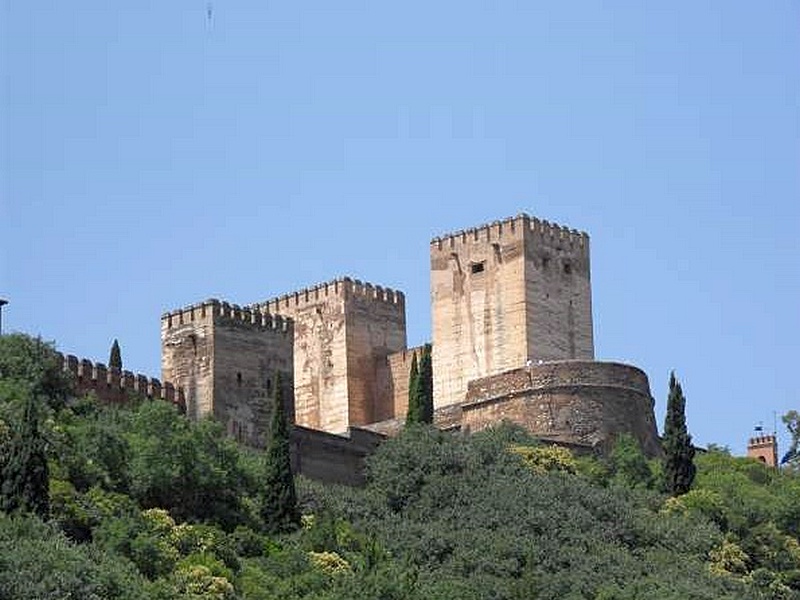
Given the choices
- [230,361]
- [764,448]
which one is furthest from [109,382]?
[764,448]

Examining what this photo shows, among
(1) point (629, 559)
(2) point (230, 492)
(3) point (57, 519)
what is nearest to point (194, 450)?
(2) point (230, 492)

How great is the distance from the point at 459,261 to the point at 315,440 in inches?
536

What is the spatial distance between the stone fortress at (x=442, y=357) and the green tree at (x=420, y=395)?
1236 millimetres

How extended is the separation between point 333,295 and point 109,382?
15.4 meters

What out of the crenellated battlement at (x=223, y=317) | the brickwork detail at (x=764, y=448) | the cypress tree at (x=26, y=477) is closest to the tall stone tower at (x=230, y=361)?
the crenellated battlement at (x=223, y=317)

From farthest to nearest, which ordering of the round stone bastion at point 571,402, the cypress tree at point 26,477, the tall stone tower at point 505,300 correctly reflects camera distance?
the tall stone tower at point 505,300
the round stone bastion at point 571,402
the cypress tree at point 26,477

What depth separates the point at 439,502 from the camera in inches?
2157

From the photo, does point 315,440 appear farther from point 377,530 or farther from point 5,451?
point 5,451

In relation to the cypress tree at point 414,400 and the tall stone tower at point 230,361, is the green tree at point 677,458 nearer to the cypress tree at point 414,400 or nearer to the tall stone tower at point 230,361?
the cypress tree at point 414,400

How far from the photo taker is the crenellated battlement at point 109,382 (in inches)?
2235

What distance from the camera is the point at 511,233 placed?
70062 millimetres

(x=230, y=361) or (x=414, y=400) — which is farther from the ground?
(x=230, y=361)

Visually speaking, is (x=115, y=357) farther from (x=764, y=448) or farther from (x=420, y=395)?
(x=764, y=448)

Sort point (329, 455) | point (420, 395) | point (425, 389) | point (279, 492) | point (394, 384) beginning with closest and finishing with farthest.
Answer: point (279, 492), point (329, 455), point (420, 395), point (425, 389), point (394, 384)
